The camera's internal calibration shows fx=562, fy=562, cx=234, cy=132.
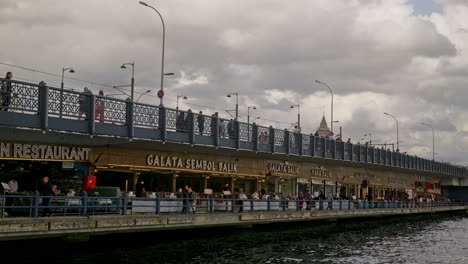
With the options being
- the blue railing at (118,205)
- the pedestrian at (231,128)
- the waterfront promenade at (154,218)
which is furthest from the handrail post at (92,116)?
the pedestrian at (231,128)

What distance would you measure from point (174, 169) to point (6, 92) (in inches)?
550

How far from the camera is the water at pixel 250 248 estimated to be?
22.3m

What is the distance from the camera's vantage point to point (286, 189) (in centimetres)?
4866

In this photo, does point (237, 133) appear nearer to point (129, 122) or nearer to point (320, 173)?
point (129, 122)

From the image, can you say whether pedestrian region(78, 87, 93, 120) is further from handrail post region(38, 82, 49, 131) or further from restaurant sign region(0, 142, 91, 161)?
restaurant sign region(0, 142, 91, 161)

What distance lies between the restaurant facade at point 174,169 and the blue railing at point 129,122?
133cm

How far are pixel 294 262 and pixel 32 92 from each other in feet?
43.1

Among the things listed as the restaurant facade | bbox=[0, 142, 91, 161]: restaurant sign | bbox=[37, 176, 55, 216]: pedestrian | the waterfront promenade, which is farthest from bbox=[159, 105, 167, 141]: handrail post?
bbox=[37, 176, 55, 216]: pedestrian

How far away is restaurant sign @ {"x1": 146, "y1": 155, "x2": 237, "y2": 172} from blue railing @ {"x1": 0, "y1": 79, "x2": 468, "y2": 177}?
2.70 metres

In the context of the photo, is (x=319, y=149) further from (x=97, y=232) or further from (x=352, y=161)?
(x=97, y=232)

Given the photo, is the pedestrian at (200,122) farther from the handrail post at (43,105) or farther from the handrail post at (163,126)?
the handrail post at (43,105)

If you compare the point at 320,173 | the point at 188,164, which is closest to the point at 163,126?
the point at 188,164

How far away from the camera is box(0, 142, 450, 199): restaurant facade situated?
91.5ft

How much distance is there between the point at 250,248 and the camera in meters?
27.1
